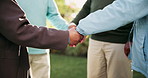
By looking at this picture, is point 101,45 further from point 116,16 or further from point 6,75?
point 6,75

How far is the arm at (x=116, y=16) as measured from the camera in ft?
7.37

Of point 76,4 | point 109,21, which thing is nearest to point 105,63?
point 109,21

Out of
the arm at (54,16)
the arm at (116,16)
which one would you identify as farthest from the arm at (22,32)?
the arm at (54,16)

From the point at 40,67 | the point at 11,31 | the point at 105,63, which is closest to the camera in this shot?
the point at 11,31

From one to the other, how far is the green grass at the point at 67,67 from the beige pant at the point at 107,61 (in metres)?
2.11

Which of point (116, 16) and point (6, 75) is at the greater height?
point (116, 16)

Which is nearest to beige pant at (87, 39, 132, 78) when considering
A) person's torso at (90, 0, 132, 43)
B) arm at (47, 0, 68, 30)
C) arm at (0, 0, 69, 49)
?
person's torso at (90, 0, 132, 43)

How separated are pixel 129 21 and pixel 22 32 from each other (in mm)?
899

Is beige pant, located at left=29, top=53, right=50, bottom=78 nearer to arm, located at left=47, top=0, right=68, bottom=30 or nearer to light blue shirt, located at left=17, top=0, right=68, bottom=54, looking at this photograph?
light blue shirt, located at left=17, top=0, right=68, bottom=54

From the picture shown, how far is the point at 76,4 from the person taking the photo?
8.48 m

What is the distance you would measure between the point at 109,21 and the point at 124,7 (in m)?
0.17

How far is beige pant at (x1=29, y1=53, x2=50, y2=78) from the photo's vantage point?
10.5 feet

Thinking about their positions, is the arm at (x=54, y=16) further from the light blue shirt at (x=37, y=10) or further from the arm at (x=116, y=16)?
the arm at (x=116, y=16)

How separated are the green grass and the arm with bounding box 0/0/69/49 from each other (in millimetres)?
3551
